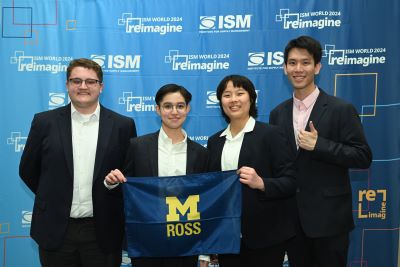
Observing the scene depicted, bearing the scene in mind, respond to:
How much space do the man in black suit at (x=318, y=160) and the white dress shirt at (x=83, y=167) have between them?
1.21 m

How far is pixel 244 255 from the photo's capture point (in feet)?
7.82

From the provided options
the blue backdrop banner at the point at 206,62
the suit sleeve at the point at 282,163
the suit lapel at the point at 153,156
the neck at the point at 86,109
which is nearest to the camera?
the suit sleeve at the point at 282,163

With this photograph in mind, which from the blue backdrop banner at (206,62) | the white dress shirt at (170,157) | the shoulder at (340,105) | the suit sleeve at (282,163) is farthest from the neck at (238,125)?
the blue backdrop banner at (206,62)

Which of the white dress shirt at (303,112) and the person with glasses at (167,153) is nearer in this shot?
the person with glasses at (167,153)

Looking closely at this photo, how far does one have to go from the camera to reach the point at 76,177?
2.42 m

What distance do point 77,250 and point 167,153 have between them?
2.65 feet

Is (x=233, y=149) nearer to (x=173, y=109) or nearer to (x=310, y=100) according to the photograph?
(x=173, y=109)

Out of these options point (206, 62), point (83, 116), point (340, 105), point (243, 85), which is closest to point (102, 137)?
point (83, 116)

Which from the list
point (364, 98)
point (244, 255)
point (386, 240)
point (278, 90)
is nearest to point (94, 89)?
point (244, 255)

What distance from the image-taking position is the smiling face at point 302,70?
257cm

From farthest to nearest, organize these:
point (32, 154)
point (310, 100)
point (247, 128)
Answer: point (310, 100) < point (32, 154) < point (247, 128)

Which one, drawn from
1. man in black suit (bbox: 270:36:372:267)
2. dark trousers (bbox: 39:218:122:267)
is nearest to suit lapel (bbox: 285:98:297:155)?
man in black suit (bbox: 270:36:372:267)

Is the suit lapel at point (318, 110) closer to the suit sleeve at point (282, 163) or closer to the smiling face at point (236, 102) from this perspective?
the suit sleeve at point (282, 163)

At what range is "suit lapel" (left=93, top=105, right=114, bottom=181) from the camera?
243 centimetres
